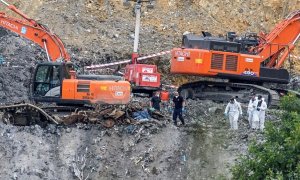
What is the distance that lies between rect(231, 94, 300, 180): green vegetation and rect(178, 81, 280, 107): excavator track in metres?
12.1

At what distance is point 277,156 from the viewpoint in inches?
Result: 507

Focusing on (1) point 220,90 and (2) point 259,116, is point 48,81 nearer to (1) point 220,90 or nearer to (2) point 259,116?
(2) point 259,116

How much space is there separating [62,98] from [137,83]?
12.7 feet

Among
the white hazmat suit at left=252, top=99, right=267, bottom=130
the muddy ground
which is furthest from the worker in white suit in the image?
the muddy ground

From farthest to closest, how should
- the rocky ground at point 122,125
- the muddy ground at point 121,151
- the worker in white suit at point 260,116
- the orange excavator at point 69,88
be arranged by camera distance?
the worker in white suit at point 260,116
the orange excavator at point 69,88
the rocky ground at point 122,125
the muddy ground at point 121,151

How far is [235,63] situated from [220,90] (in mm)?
1170

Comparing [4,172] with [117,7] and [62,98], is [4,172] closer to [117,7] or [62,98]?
[62,98]

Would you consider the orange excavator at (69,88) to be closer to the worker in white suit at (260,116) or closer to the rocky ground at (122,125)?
the rocky ground at (122,125)

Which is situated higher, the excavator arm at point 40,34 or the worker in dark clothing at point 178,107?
the excavator arm at point 40,34

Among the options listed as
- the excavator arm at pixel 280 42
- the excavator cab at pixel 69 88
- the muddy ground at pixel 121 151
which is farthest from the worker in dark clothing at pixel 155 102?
the excavator arm at pixel 280 42

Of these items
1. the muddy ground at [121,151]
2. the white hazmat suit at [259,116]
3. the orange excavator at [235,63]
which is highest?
the orange excavator at [235,63]

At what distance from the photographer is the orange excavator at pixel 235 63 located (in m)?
26.1

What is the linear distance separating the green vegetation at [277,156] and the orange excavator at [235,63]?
11977 millimetres

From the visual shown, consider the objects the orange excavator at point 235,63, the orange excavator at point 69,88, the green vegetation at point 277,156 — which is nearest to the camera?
the green vegetation at point 277,156
